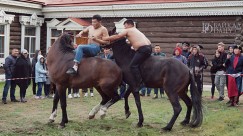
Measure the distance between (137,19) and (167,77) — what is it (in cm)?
1173

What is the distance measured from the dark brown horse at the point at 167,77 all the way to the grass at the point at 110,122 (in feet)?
1.17

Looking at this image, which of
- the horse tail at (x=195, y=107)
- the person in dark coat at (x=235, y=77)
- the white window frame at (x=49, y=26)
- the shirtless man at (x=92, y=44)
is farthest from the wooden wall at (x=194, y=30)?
the shirtless man at (x=92, y=44)

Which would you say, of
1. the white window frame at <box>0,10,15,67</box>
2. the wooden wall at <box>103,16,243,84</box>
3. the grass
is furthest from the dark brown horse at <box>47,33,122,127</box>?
the white window frame at <box>0,10,15,67</box>

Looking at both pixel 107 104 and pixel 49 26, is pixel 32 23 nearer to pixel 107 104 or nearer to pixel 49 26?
pixel 49 26

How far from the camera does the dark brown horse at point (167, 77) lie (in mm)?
7812

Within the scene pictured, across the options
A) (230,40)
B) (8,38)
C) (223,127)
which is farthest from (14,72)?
(230,40)

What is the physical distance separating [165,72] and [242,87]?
4.79 meters

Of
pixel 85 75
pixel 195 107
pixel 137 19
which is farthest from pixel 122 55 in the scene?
pixel 137 19

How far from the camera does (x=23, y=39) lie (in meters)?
20.5

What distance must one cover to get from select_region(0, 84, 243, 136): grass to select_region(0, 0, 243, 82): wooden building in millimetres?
6242

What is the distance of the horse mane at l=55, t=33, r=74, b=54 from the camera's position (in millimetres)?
8383

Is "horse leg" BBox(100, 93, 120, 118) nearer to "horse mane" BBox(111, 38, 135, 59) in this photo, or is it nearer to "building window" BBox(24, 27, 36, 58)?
"horse mane" BBox(111, 38, 135, 59)

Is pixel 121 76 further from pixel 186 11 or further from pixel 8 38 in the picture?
pixel 8 38

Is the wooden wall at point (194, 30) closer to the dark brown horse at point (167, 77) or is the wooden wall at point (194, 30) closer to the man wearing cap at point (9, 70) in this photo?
the man wearing cap at point (9, 70)
